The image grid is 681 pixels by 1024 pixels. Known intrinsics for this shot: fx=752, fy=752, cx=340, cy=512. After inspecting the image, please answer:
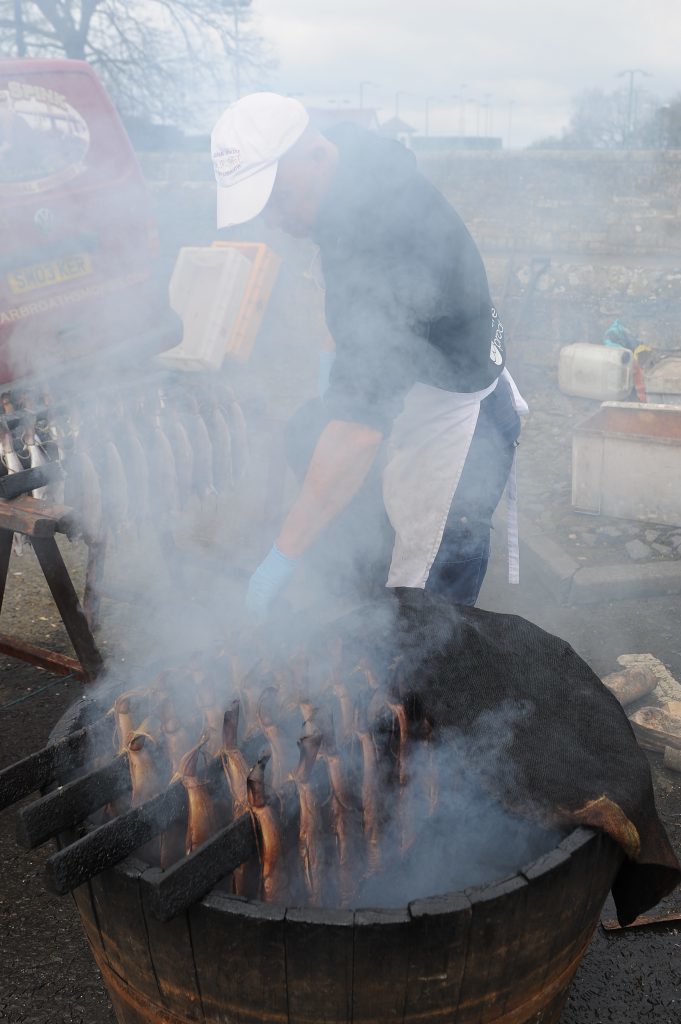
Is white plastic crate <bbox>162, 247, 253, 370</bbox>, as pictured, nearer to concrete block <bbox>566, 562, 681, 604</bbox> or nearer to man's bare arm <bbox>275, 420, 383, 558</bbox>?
concrete block <bbox>566, 562, 681, 604</bbox>

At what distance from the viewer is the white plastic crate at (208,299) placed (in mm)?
8195

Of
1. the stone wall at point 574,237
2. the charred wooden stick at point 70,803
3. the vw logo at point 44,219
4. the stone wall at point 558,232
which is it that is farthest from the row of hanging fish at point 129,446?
the stone wall at point 574,237

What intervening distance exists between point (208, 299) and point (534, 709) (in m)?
7.24

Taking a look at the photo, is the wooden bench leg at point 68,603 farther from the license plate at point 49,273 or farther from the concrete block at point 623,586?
the concrete block at point 623,586

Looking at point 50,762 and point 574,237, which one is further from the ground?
point 574,237

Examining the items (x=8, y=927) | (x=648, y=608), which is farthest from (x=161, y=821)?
(x=648, y=608)

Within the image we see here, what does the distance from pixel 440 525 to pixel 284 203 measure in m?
1.37

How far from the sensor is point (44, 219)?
4.21 meters

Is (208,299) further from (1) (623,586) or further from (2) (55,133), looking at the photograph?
(1) (623,586)

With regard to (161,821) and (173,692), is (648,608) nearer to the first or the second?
(173,692)

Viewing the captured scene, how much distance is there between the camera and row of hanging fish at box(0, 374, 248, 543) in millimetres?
3561

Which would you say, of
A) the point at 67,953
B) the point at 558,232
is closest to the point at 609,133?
the point at 558,232

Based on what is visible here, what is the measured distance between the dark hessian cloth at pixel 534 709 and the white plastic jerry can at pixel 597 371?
6069mm

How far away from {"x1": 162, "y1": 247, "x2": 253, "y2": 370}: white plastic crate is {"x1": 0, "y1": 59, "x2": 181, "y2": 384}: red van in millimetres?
3248
